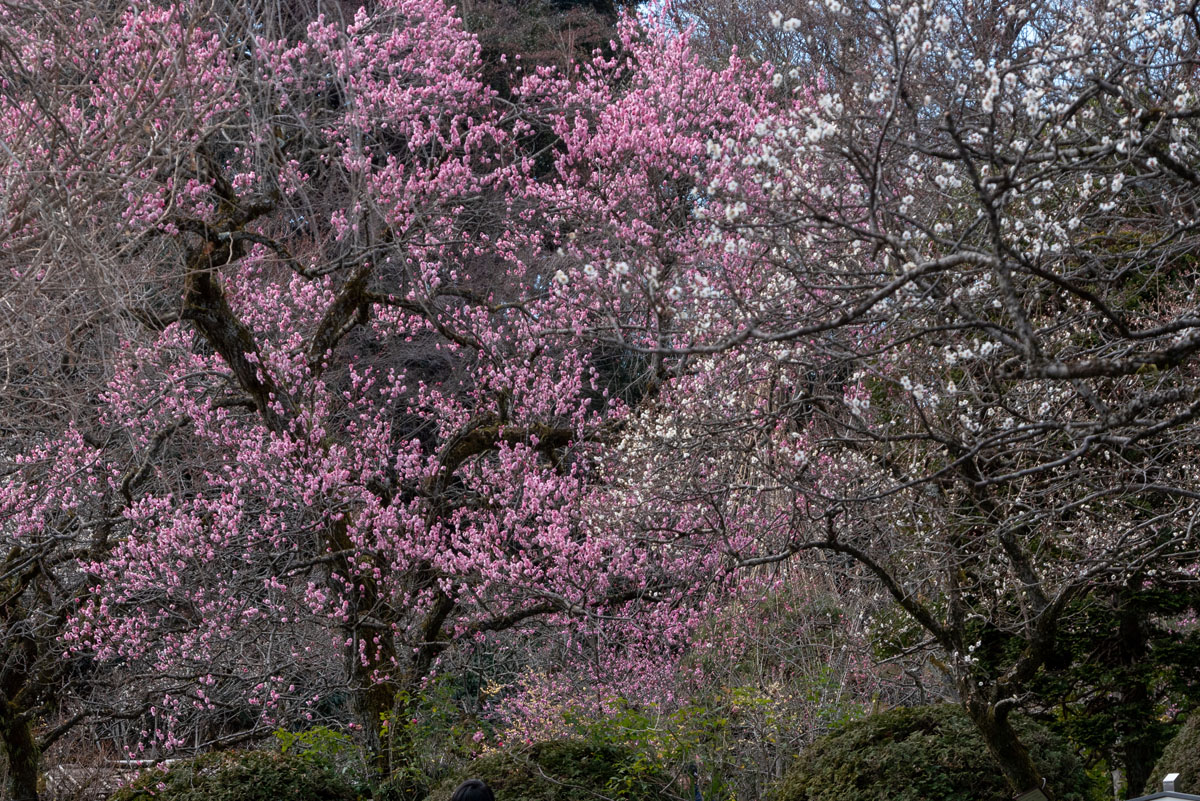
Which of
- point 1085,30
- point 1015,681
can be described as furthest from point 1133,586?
point 1085,30

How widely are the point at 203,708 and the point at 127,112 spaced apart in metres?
5.12

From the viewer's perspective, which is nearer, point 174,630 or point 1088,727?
point 1088,727

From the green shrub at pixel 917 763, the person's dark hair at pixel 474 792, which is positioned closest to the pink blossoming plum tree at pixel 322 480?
the green shrub at pixel 917 763

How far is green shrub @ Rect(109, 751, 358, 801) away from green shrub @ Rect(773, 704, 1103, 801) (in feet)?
8.91

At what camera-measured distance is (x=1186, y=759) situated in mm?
4887

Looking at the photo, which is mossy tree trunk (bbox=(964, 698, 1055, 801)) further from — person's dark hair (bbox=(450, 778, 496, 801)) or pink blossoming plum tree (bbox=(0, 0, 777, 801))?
pink blossoming plum tree (bbox=(0, 0, 777, 801))

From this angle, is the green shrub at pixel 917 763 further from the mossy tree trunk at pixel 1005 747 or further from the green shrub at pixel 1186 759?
the green shrub at pixel 1186 759

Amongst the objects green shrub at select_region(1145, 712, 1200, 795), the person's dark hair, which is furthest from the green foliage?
green shrub at select_region(1145, 712, 1200, 795)

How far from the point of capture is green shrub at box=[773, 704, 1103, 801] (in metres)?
5.13

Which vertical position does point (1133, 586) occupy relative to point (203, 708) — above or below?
below

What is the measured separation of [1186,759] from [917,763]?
1.15 m

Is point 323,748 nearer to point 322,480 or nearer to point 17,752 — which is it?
point 322,480

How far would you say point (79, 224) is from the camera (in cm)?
424

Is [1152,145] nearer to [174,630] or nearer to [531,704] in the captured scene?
[531,704]
